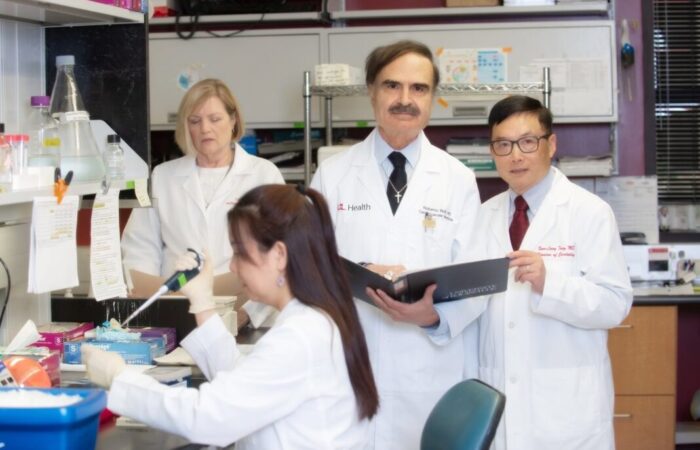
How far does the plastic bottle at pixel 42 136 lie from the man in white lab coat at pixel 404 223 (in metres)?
0.80

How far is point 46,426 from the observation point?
4.83 ft

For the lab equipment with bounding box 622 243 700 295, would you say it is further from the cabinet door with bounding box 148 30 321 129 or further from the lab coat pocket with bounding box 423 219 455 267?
the lab coat pocket with bounding box 423 219 455 267

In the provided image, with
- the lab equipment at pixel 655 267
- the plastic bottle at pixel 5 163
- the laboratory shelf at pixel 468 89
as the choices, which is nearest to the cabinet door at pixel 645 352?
the lab equipment at pixel 655 267

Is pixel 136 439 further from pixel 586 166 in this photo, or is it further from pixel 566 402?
pixel 586 166

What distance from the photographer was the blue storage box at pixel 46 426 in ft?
4.79

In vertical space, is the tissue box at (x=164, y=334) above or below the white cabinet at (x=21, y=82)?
below

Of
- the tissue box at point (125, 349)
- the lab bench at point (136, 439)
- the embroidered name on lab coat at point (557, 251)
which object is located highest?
the embroidered name on lab coat at point (557, 251)

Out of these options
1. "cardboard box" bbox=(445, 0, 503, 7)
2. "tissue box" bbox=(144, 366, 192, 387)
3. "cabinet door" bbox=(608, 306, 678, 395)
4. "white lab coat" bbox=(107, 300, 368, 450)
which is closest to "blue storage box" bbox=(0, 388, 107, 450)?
"white lab coat" bbox=(107, 300, 368, 450)

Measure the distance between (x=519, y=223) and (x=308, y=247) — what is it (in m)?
1.11

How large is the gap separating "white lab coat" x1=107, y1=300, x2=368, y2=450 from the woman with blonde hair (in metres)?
1.42

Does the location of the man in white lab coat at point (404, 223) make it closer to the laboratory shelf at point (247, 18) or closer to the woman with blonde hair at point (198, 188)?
the woman with blonde hair at point (198, 188)

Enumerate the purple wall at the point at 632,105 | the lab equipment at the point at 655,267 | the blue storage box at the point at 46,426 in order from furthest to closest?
the purple wall at the point at 632,105
the lab equipment at the point at 655,267
the blue storage box at the point at 46,426

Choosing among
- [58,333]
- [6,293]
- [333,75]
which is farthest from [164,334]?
[333,75]

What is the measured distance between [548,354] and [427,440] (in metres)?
0.68
